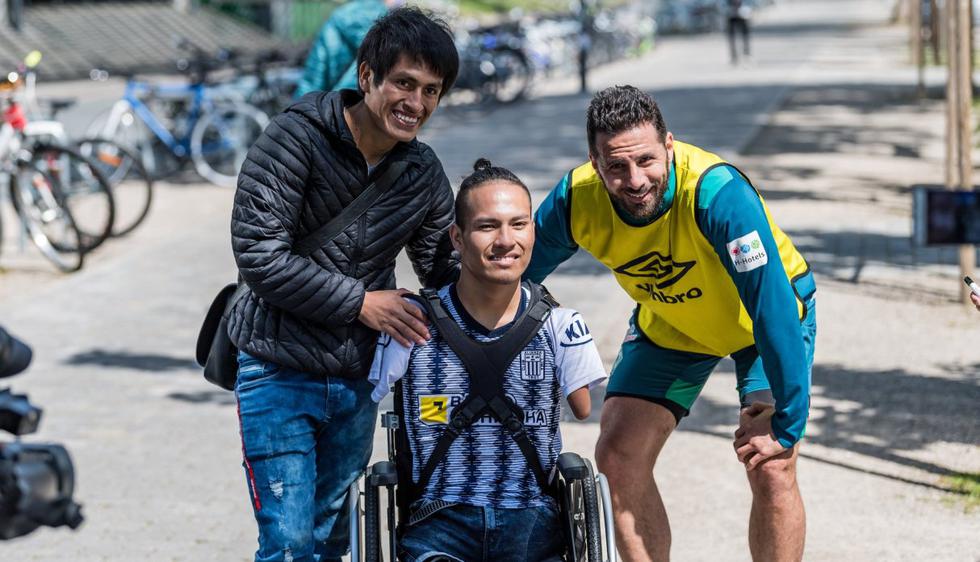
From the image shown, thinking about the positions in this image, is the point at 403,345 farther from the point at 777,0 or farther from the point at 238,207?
the point at 777,0

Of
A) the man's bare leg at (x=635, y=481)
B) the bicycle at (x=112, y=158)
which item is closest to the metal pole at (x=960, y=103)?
the man's bare leg at (x=635, y=481)

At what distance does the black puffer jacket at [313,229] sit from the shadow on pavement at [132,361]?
14.6ft

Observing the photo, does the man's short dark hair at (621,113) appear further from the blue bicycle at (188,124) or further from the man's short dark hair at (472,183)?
the blue bicycle at (188,124)

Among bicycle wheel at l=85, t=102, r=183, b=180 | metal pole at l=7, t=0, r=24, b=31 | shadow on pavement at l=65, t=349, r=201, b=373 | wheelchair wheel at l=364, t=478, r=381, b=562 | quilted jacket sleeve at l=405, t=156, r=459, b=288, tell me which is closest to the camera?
wheelchair wheel at l=364, t=478, r=381, b=562

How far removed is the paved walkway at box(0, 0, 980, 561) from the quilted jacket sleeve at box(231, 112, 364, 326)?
2043 millimetres

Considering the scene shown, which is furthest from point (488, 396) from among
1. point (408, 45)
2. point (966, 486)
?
point (966, 486)

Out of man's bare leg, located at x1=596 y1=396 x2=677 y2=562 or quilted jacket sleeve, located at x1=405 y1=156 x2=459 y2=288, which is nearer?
quilted jacket sleeve, located at x1=405 y1=156 x2=459 y2=288

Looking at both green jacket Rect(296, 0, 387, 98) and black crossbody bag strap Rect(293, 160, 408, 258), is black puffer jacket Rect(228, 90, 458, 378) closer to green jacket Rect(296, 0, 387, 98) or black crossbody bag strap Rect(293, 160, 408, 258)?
black crossbody bag strap Rect(293, 160, 408, 258)

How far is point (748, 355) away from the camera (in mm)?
4238

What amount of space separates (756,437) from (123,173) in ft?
29.6

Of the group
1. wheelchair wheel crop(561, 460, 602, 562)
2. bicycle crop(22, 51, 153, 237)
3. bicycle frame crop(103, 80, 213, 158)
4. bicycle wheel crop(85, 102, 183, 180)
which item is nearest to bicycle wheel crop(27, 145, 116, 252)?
bicycle crop(22, 51, 153, 237)

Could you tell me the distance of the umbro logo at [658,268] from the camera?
4.02 m

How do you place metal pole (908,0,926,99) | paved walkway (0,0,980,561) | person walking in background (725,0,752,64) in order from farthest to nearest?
person walking in background (725,0,752,64), metal pole (908,0,926,99), paved walkway (0,0,980,561)

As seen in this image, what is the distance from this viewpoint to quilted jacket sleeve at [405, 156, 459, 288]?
12.8 ft
